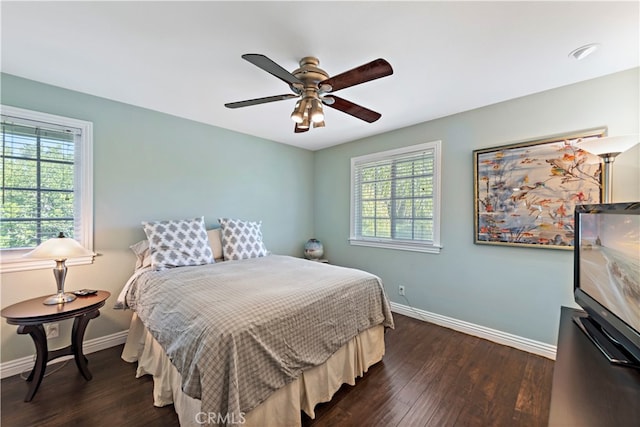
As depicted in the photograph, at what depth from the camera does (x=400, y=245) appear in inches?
134

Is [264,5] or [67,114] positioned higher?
[264,5]

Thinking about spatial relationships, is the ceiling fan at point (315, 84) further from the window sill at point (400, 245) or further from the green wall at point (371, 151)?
the window sill at point (400, 245)

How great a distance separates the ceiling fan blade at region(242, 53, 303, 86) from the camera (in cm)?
136

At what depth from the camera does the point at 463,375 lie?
2.08m

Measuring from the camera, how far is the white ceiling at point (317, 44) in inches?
56.7

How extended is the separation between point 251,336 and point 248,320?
0.08m

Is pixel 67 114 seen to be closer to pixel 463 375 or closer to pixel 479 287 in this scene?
pixel 463 375

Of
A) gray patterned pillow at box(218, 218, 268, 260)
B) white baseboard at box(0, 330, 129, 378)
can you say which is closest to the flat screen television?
gray patterned pillow at box(218, 218, 268, 260)

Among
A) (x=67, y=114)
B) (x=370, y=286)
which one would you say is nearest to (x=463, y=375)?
(x=370, y=286)

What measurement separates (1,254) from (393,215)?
396 centimetres

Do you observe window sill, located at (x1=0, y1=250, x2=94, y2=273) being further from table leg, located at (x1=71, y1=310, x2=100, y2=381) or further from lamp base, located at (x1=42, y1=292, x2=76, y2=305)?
table leg, located at (x1=71, y1=310, x2=100, y2=381)

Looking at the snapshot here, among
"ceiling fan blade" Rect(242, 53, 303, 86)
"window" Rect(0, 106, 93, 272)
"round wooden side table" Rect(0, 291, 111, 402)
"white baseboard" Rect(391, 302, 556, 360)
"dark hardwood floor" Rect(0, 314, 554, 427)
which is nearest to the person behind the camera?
"ceiling fan blade" Rect(242, 53, 303, 86)

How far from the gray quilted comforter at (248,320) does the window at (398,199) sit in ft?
4.33

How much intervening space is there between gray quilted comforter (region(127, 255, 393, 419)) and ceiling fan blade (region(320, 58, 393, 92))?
1.47 m
